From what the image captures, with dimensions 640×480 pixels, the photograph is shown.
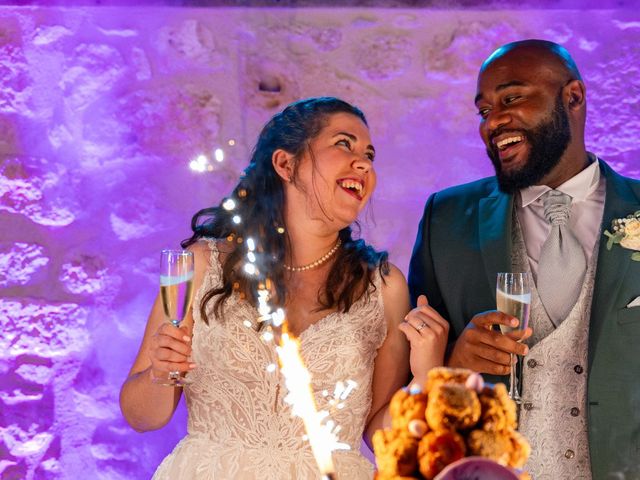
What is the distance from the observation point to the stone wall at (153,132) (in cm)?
328

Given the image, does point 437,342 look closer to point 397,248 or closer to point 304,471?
point 304,471

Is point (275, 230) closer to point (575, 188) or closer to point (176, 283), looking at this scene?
point (176, 283)

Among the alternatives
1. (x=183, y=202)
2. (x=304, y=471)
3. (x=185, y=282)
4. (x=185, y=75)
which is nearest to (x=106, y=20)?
(x=185, y=75)

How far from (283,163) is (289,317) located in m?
0.50

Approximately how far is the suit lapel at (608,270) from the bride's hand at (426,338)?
0.54 meters

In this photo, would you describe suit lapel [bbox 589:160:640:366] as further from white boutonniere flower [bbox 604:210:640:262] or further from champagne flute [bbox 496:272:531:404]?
champagne flute [bbox 496:272:531:404]

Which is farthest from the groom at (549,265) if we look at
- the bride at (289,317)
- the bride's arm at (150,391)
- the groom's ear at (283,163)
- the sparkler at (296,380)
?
the bride's arm at (150,391)

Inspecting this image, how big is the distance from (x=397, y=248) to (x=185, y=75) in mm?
1136

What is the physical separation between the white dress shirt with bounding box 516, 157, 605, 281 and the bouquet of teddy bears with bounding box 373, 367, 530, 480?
1510 millimetres

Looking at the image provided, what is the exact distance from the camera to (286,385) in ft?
8.04

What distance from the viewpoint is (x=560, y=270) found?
8.14ft

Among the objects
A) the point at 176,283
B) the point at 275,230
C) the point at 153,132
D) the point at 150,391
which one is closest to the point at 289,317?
the point at 275,230

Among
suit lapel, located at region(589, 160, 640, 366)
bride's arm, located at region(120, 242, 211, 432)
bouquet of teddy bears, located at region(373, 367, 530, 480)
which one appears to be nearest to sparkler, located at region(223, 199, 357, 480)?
bride's arm, located at region(120, 242, 211, 432)

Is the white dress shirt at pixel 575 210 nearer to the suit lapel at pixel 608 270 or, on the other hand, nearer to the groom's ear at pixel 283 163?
the suit lapel at pixel 608 270
